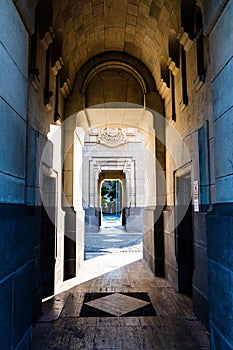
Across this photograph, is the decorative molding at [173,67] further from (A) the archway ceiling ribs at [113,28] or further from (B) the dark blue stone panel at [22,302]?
(B) the dark blue stone panel at [22,302]

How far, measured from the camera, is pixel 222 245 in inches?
75.3

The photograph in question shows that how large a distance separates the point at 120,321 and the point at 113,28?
482cm

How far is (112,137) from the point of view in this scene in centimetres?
1415

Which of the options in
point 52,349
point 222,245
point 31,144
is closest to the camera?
point 222,245

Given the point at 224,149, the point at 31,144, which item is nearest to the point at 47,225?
the point at 31,144

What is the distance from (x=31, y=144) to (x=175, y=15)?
111 inches

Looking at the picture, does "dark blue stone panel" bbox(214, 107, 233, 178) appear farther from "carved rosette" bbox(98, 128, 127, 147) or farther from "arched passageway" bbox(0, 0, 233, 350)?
"carved rosette" bbox(98, 128, 127, 147)

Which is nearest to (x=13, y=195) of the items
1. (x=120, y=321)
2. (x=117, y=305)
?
(x=120, y=321)

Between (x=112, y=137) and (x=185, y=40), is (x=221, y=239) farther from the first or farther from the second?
(x=112, y=137)

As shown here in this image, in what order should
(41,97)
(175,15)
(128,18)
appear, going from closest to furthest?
(41,97), (175,15), (128,18)

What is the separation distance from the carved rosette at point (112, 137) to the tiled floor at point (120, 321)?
383 inches

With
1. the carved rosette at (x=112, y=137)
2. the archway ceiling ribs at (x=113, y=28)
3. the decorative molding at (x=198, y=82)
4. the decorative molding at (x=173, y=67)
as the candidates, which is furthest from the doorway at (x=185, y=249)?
the carved rosette at (x=112, y=137)

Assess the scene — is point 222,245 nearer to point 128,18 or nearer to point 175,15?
point 175,15

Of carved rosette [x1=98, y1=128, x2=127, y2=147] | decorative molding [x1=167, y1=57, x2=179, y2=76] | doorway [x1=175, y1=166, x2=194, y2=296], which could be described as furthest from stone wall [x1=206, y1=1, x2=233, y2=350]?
carved rosette [x1=98, y1=128, x2=127, y2=147]
